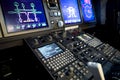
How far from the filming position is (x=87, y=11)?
2.10 m

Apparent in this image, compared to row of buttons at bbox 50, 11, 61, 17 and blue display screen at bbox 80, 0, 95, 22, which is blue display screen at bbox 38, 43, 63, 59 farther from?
blue display screen at bbox 80, 0, 95, 22

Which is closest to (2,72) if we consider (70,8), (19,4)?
(19,4)

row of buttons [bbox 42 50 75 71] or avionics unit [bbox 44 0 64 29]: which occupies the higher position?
avionics unit [bbox 44 0 64 29]

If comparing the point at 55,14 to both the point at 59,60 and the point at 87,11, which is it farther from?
the point at 87,11

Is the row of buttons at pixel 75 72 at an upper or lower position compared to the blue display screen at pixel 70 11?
lower

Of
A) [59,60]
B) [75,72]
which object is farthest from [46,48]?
[75,72]

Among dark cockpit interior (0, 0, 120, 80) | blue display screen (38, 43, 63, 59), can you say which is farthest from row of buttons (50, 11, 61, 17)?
blue display screen (38, 43, 63, 59)

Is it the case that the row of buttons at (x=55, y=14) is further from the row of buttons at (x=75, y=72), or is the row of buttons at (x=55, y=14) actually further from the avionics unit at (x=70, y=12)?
the row of buttons at (x=75, y=72)

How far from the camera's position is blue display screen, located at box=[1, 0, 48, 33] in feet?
3.67

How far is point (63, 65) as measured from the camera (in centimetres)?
99

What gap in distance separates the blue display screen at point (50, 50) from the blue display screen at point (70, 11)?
54 cm

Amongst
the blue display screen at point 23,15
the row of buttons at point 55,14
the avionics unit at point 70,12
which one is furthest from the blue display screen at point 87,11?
the blue display screen at point 23,15

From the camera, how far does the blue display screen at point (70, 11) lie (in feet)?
5.40

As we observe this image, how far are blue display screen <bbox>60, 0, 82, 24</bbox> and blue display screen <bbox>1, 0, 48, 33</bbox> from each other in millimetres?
318
